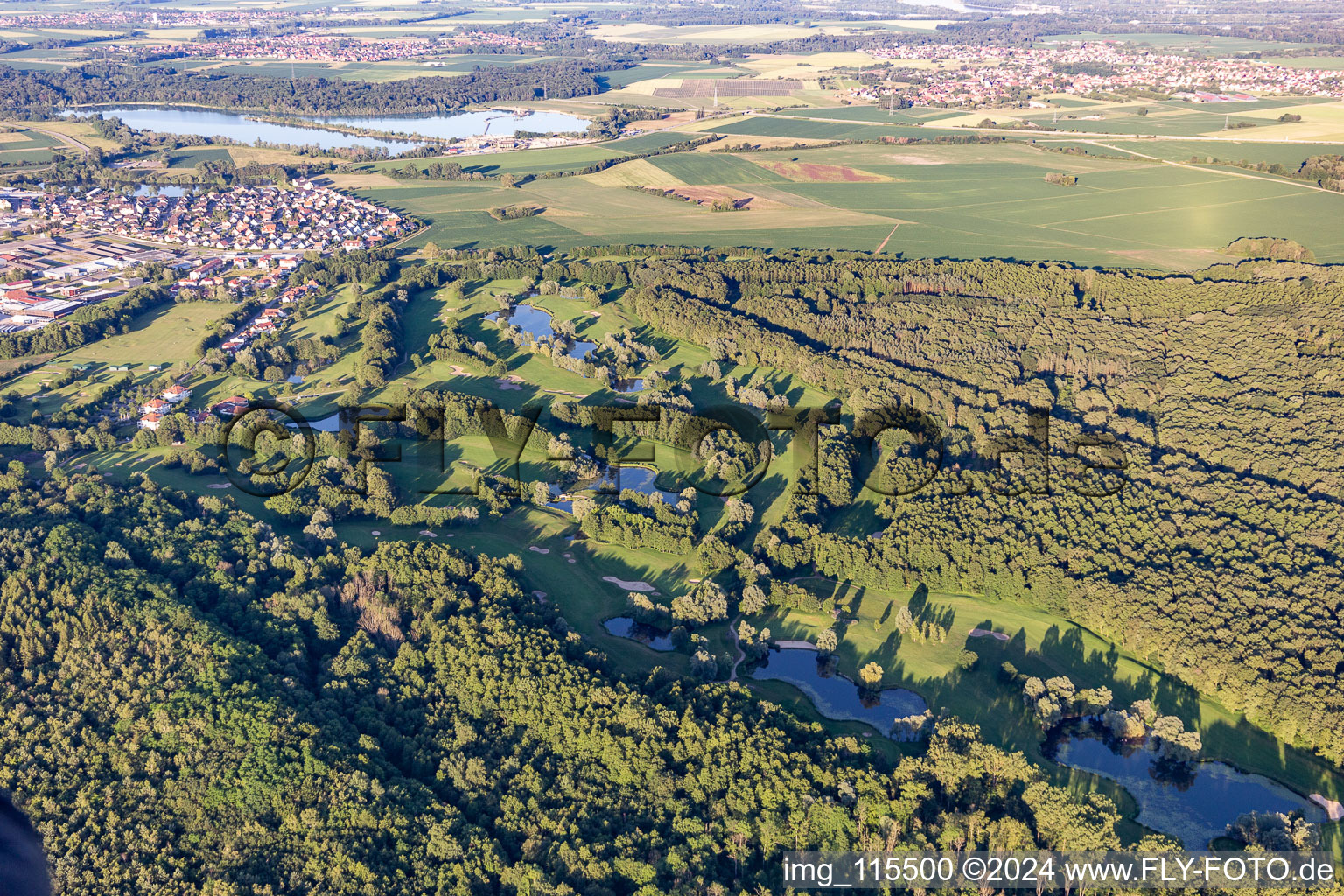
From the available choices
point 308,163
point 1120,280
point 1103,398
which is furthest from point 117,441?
point 308,163

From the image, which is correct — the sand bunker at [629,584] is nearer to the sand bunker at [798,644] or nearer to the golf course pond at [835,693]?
the sand bunker at [798,644]

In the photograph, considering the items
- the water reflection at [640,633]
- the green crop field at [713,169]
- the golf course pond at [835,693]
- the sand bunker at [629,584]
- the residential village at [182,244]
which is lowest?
the golf course pond at [835,693]

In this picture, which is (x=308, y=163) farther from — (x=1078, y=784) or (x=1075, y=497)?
(x=1078, y=784)

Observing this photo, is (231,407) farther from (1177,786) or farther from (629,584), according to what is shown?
(1177,786)

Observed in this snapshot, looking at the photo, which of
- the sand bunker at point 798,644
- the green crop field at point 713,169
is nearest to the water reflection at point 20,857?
the sand bunker at point 798,644

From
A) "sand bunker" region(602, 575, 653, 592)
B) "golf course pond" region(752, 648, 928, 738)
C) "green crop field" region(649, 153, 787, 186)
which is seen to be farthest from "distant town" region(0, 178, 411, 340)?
"golf course pond" region(752, 648, 928, 738)
